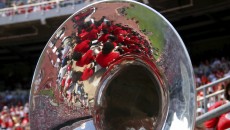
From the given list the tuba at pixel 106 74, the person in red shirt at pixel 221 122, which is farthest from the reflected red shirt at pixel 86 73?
the person in red shirt at pixel 221 122

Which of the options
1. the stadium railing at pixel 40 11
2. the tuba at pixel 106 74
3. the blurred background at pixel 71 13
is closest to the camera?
the tuba at pixel 106 74

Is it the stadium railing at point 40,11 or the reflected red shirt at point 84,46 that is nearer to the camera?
the reflected red shirt at point 84,46

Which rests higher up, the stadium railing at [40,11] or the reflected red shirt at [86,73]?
the stadium railing at [40,11]

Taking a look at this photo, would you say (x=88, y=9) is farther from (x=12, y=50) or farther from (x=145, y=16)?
(x=12, y=50)

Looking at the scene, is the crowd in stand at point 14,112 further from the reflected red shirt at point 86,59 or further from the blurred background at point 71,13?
the reflected red shirt at point 86,59

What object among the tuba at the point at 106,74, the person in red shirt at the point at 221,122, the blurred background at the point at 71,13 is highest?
the blurred background at the point at 71,13

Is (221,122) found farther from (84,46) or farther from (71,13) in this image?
(71,13)

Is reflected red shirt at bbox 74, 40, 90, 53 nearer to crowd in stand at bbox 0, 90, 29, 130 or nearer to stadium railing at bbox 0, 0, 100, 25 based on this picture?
crowd in stand at bbox 0, 90, 29, 130

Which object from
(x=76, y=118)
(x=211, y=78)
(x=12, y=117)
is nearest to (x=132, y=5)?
(x=76, y=118)

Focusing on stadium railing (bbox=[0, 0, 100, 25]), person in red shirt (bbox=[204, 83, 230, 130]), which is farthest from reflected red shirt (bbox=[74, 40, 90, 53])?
stadium railing (bbox=[0, 0, 100, 25])
